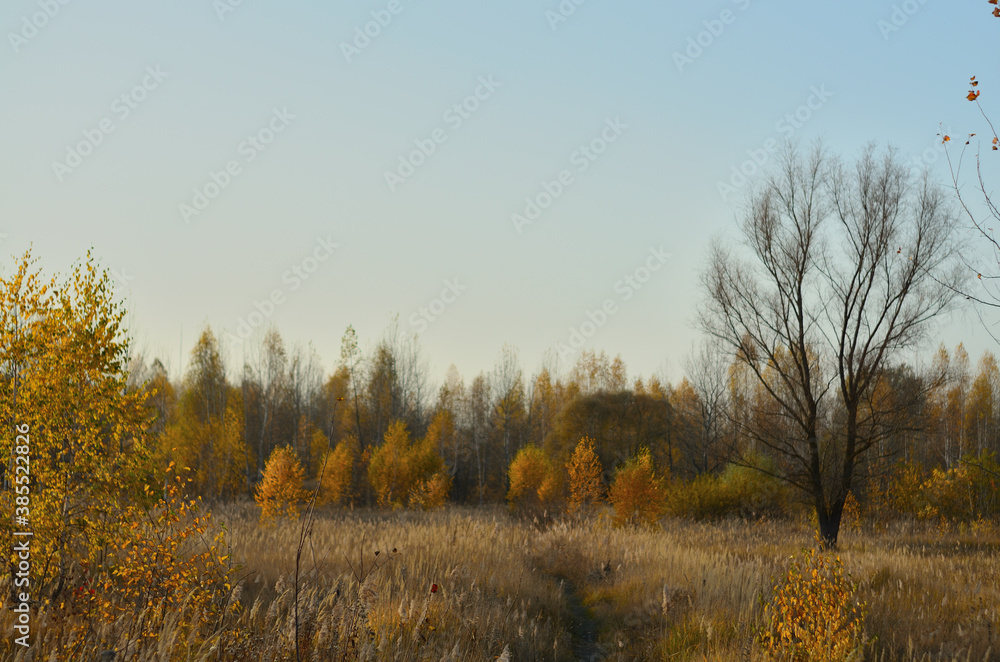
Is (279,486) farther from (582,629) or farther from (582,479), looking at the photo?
(582,629)

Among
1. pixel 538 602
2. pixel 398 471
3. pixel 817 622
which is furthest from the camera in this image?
pixel 398 471

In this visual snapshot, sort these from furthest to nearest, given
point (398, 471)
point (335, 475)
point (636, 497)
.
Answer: point (398, 471), point (335, 475), point (636, 497)

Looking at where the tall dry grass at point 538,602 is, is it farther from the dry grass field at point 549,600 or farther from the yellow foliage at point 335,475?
the yellow foliage at point 335,475

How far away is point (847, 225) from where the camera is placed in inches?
539

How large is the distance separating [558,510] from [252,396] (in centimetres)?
3400

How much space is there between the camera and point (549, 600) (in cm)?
843

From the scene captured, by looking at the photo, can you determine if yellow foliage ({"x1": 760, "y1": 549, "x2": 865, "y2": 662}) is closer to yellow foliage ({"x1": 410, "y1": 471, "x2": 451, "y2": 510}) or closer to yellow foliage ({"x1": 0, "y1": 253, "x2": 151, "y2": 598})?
yellow foliage ({"x1": 0, "y1": 253, "x2": 151, "y2": 598})

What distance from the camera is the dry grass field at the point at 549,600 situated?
5020 millimetres

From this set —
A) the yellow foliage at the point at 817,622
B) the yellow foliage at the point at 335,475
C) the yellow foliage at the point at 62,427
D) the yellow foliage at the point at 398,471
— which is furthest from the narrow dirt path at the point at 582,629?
the yellow foliage at the point at 398,471

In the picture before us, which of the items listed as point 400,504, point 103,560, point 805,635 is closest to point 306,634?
point 103,560

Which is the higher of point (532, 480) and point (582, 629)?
point (582, 629)

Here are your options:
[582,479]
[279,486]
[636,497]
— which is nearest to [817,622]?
[636,497]

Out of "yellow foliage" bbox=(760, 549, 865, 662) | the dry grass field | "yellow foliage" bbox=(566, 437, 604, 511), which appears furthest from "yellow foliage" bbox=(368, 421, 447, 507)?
"yellow foliage" bbox=(760, 549, 865, 662)

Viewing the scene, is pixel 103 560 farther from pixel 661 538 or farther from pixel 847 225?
pixel 847 225
